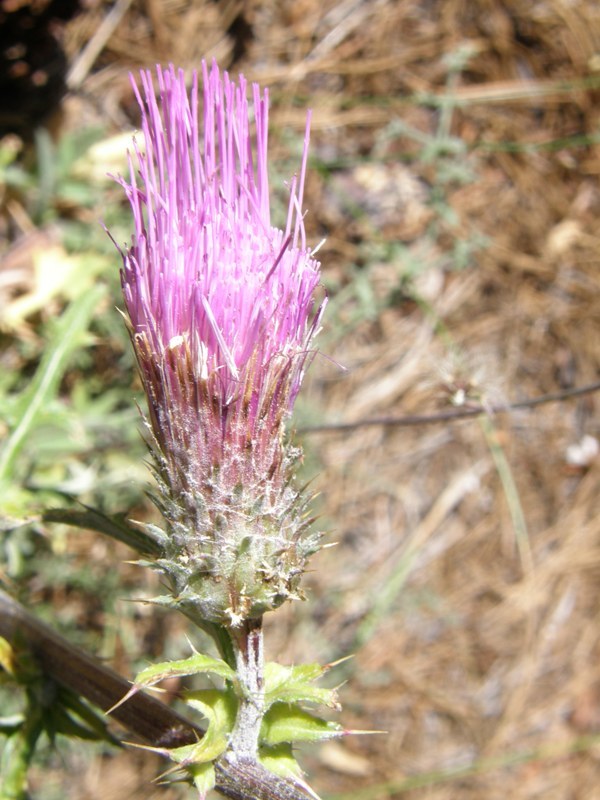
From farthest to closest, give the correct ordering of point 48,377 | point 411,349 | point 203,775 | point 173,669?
point 411,349, point 48,377, point 203,775, point 173,669

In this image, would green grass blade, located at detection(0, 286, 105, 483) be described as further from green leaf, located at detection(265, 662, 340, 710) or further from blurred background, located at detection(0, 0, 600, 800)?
green leaf, located at detection(265, 662, 340, 710)

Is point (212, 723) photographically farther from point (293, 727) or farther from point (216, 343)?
point (216, 343)

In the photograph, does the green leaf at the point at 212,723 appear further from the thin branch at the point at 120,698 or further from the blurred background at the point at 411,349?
the blurred background at the point at 411,349

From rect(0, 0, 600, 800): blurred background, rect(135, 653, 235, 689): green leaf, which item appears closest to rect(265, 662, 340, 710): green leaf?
rect(135, 653, 235, 689): green leaf

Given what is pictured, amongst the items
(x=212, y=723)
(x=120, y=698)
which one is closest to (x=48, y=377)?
(x=120, y=698)

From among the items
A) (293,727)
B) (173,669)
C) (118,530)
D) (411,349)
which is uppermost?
(411,349)

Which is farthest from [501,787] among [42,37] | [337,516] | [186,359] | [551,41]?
[42,37]

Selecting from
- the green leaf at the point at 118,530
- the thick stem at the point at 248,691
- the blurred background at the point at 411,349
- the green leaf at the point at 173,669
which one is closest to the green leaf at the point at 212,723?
the thick stem at the point at 248,691

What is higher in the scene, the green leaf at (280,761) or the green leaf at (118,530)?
the green leaf at (118,530)
